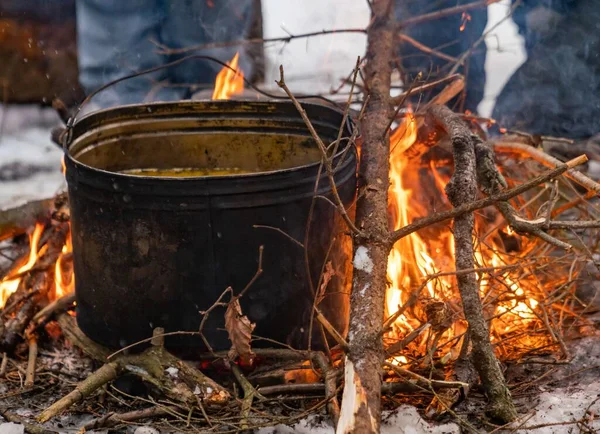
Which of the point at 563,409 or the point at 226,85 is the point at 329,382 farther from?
the point at 226,85

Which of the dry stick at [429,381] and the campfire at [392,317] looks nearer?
the dry stick at [429,381]

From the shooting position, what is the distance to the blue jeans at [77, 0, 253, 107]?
252 inches

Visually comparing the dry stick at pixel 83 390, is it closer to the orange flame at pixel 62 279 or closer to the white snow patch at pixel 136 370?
the white snow patch at pixel 136 370

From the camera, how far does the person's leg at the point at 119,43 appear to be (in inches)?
251

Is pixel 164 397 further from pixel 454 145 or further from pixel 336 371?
pixel 454 145

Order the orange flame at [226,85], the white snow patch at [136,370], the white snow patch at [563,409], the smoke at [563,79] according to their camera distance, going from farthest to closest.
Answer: the smoke at [563,79], the orange flame at [226,85], the white snow patch at [136,370], the white snow patch at [563,409]

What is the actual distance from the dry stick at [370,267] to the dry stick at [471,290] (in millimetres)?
306

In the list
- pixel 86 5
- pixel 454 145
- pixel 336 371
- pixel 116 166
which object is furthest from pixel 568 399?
pixel 86 5

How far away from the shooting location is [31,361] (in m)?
3.41

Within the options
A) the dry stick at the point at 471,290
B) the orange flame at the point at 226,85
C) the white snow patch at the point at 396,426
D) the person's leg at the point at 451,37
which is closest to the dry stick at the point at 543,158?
the dry stick at the point at 471,290

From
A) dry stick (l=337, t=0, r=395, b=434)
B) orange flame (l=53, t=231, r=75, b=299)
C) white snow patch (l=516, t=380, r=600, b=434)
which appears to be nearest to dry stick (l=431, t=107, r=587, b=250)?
dry stick (l=337, t=0, r=395, b=434)

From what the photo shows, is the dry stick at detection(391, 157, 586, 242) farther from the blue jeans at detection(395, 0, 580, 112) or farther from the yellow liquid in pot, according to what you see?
the blue jeans at detection(395, 0, 580, 112)

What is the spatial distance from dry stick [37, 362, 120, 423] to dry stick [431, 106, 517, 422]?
1.46m

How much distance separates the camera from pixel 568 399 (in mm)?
2936
